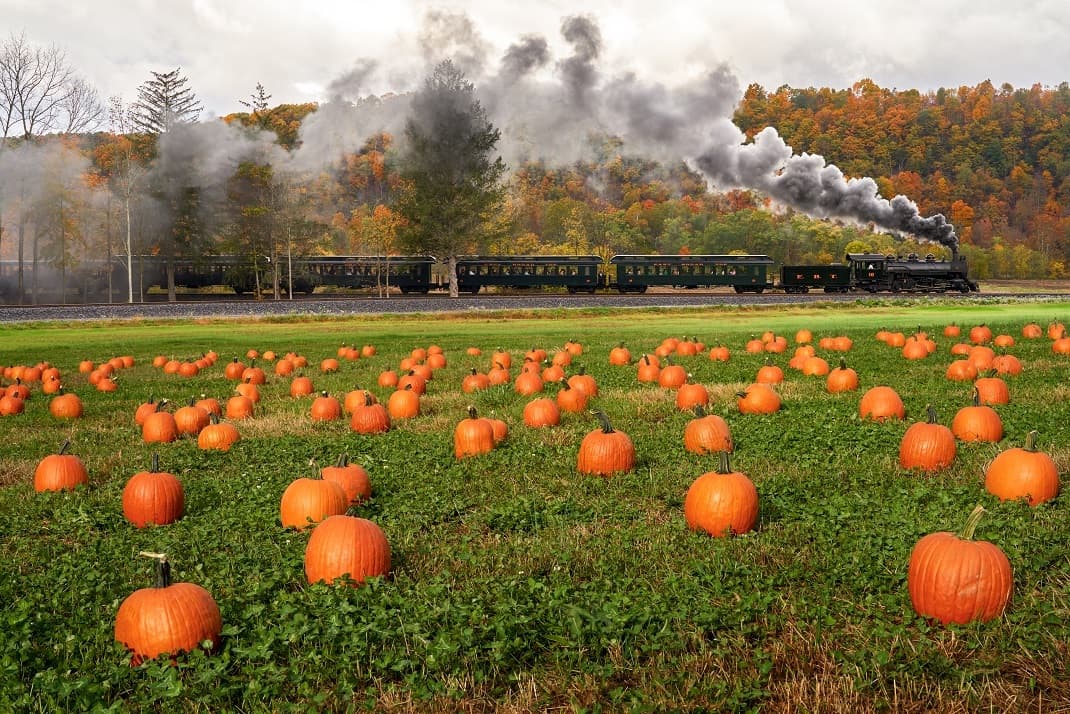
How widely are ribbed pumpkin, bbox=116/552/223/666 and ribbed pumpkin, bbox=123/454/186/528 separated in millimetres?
2564

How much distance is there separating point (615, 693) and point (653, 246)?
122 meters

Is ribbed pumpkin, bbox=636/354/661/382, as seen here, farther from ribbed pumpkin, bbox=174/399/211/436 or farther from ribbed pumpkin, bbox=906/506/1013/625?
ribbed pumpkin, bbox=906/506/1013/625

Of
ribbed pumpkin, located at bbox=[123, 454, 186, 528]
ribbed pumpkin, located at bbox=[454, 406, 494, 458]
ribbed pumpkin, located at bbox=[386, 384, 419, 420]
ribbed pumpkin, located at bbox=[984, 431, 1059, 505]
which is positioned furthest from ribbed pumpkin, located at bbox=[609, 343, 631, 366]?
ribbed pumpkin, located at bbox=[123, 454, 186, 528]

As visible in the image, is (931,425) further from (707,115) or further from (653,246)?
(653,246)

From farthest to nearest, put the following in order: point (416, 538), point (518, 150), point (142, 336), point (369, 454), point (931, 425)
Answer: point (518, 150) < point (142, 336) < point (369, 454) < point (931, 425) < point (416, 538)

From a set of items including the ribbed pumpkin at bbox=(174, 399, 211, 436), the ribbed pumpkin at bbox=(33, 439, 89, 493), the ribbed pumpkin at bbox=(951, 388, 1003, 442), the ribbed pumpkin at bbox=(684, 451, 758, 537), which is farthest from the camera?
the ribbed pumpkin at bbox=(174, 399, 211, 436)

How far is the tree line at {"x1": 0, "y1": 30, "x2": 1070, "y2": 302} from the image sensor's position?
2699 inches

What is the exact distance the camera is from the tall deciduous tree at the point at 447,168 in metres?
75.4

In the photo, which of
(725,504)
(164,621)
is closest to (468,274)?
(725,504)

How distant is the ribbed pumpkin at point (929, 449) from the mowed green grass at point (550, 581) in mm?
226

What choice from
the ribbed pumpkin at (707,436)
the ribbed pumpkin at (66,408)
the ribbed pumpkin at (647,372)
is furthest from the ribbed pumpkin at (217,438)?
the ribbed pumpkin at (647,372)

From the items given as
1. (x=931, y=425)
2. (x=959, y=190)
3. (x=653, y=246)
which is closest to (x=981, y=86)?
(x=959, y=190)

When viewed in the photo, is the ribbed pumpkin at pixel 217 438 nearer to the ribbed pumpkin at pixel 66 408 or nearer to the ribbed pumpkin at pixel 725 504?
the ribbed pumpkin at pixel 66 408

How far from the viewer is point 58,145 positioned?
64.2 m
